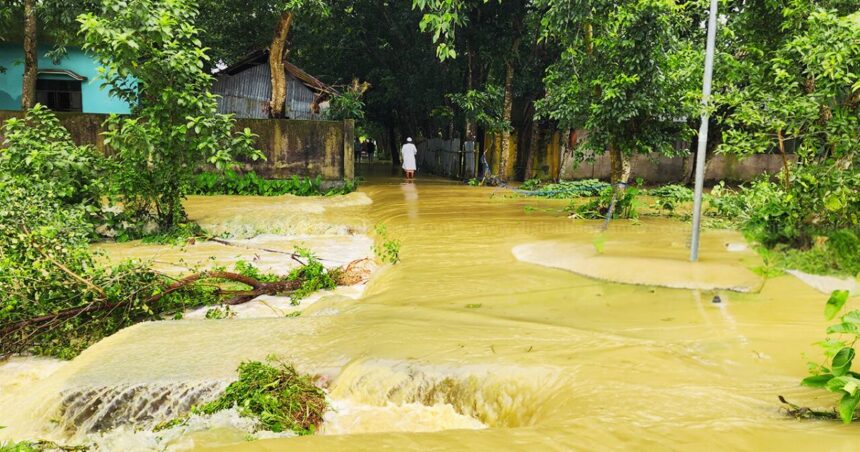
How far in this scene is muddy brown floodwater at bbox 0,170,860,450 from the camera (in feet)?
10.8

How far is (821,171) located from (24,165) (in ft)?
34.3

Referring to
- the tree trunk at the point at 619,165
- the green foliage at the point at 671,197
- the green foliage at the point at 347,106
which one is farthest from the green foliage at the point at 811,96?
the green foliage at the point at 347,106

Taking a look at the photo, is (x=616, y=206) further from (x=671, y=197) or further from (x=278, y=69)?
(x=278, y=69)

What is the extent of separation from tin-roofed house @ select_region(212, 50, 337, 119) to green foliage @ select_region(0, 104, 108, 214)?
35.4 feet

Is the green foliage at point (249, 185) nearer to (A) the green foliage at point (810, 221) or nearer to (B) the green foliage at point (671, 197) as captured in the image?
(B) the green foliage at point (671, 197)

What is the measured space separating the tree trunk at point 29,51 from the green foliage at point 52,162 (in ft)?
21.8

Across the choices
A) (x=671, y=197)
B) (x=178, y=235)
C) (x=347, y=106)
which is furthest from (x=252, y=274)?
(x=347, y=106)

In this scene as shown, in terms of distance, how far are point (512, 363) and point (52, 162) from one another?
8384 millimetres

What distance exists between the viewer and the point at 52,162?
9.33 metres

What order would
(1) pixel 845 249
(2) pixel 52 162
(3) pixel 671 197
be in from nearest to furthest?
(1) pixel 845 249, (2) pixel 52 162, (3) pixel 671 197

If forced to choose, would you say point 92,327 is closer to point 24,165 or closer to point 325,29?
point 24,165

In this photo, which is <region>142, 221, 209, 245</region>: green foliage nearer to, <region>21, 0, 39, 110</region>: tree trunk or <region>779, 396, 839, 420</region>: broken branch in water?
<region>21, 0, 39, 110</region>: tree trunk

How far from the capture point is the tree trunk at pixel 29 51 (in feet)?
49.2

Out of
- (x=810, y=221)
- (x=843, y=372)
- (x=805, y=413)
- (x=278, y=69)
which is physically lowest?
(x=805, y=413)
